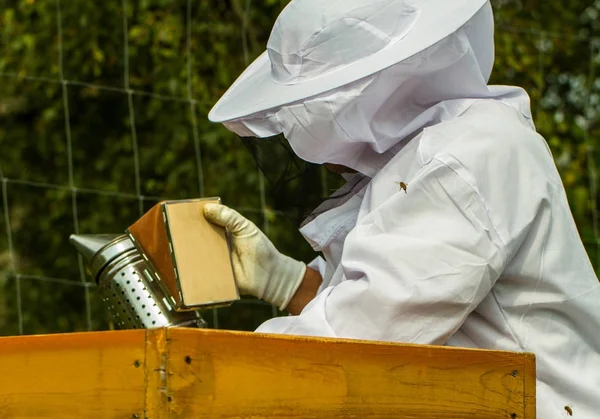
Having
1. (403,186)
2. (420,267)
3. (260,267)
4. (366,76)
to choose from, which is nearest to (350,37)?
(366,76)

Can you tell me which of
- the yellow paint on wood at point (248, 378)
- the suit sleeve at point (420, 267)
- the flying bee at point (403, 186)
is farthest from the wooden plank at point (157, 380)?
the flying bee at point (403, 186)

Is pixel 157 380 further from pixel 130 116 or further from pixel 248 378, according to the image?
pixel 130 116

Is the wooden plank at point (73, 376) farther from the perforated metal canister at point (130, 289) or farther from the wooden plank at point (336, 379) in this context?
the perforated metal canister at point (130, 289)

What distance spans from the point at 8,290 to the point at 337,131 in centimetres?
373

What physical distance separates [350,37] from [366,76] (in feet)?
0.30

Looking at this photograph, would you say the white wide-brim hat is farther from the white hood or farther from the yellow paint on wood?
the yellow paint on wood

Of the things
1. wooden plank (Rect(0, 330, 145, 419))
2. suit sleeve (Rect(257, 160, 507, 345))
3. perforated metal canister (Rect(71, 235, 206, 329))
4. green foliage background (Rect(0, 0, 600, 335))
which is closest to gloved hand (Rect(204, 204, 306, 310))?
perforated metal canister (Rect(71, 235, 206, 329))

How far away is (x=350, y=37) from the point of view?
1.87m

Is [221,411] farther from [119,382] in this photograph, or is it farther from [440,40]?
[440,40]

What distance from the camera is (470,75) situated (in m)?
1.95

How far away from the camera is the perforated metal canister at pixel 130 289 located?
82.4 inches

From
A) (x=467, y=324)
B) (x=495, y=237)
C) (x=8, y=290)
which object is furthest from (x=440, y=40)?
(x=8, y=290)

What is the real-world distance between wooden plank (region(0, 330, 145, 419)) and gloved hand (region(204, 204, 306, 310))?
2.36ft

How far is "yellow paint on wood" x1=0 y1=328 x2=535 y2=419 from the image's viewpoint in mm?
1346
